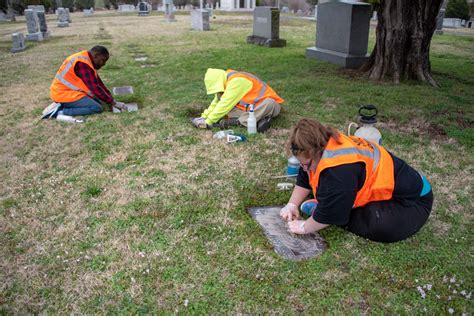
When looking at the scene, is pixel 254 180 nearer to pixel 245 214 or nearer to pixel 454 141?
pixel 245 214

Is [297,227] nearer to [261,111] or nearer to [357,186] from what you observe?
[357,186]

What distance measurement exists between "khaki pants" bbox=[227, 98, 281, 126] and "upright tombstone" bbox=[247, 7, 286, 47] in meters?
8.81

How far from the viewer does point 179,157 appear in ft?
15.3

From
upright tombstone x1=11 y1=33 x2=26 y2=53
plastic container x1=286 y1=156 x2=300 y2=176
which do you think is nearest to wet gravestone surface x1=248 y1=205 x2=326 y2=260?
plastic container x1=286 y1=156 x2=300 y2=176

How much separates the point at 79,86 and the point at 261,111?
3013 millimetres

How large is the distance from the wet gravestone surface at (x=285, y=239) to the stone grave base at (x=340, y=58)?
728cm

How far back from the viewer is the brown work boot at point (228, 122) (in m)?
5.50

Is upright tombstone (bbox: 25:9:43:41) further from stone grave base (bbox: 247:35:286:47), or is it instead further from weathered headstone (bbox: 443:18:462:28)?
weathered headstone (bbox: 443:18:462:28)

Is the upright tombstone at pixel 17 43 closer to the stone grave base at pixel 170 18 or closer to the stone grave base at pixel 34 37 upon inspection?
the stone grave base at pixel 34 37

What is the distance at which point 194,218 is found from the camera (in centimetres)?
347

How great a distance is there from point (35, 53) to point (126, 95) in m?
8.01

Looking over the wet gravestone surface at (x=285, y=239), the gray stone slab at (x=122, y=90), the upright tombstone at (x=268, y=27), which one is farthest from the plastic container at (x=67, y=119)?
the upright tombstone at (x=268, y=27)

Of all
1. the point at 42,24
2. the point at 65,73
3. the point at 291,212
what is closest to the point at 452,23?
the point at 42,24

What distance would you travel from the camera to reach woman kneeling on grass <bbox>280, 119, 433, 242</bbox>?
2.67 metres
